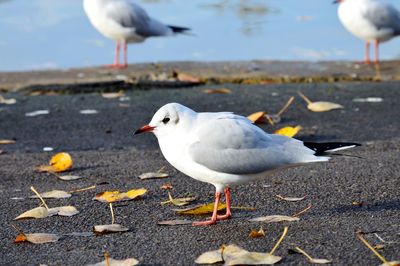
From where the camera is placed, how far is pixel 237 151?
168 inches

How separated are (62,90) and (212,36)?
4.68m

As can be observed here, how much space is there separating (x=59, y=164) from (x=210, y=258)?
2298mm

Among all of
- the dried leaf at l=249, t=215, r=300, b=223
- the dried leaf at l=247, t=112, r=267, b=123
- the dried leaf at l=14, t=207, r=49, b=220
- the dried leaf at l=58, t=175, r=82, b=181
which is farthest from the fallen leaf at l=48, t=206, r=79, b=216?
the dried leaf at l=247, t=112, r=267, b=123

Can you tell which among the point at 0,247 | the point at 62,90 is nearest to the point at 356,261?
the point at 0,247

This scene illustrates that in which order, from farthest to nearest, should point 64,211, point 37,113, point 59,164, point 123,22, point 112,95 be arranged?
point 123,22 < point 112,95 < point 37,113 < point 59,164 < point 64,211

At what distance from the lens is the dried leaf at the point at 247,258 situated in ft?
11.3

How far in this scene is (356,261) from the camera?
3.48 m

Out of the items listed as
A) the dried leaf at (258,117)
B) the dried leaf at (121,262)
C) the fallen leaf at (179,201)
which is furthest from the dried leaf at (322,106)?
the dried leaf at (121,262)

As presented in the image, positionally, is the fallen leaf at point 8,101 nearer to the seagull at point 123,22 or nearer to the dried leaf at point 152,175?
the dried leaf at point 152,175

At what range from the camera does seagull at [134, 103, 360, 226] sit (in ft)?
13.9

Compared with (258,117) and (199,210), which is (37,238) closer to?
(199,210)

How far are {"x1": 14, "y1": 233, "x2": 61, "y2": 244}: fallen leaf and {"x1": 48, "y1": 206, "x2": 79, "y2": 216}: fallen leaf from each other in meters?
0.45

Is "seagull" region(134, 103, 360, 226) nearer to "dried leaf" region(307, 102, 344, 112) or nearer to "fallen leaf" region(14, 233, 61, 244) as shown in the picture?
"fallen leaf" region(14, 233, 61, 244)

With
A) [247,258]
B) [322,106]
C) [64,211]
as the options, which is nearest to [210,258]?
[247,258]
